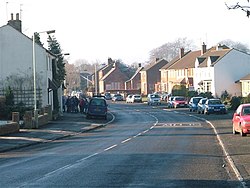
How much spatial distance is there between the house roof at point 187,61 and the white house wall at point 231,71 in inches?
636

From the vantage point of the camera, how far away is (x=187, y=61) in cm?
11588

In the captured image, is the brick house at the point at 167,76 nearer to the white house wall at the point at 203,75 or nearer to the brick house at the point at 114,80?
the white house wall at the point at 203,75

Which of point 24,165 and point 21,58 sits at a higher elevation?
point 21,58

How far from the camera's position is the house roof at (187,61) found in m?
112

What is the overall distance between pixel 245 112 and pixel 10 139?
40.4 ft

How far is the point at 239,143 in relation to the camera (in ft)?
82.4

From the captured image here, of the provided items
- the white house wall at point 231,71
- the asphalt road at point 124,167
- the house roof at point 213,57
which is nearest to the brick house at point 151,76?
the house roof at point 213,57

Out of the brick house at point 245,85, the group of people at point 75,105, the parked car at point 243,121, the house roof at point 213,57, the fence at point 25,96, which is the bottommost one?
the parked car at point 243,121

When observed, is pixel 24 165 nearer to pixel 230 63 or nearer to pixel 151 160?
pixel 151 160

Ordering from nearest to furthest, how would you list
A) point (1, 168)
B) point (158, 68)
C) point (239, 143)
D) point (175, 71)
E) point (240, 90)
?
point (1, 168) → point (239, 143) → point (240, 90) → point (175, 71) → point (158, 68)

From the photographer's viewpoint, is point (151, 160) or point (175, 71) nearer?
point (151, 160)

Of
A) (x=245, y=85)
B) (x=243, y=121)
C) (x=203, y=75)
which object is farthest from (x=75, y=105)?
(x=203, y=75)

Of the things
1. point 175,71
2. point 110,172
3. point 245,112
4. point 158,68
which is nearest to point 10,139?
point 245,112

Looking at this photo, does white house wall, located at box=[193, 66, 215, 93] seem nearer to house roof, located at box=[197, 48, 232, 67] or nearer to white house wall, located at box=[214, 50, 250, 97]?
house roof, located at box=[197, 48, 232, 67]
